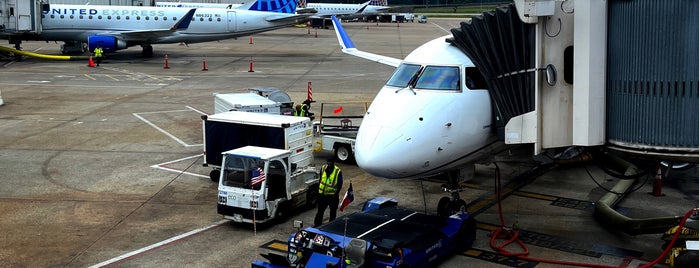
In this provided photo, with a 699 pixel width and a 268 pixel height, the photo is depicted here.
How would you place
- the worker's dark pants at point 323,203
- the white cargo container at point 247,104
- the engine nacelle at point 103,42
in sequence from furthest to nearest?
1. the engine nacelle at point 103,42
2. the white cargo container at point 247,104
3. the worker's dark pants at point 323,203

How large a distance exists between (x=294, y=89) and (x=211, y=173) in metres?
19.6

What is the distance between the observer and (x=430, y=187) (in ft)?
68.6

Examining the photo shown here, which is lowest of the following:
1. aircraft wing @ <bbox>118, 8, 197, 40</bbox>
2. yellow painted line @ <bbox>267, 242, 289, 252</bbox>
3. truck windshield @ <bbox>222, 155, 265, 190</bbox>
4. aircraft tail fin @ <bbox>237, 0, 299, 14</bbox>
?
yellow painted line @ <bbox>267, 242, 289, 252</bbox>

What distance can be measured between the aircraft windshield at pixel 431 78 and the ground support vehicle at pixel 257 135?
190 inches

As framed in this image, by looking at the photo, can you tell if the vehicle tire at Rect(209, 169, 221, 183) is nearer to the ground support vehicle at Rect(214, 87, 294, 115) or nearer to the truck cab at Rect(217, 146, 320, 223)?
the ground support vehicle at Rect(214, 87, 294, 115)

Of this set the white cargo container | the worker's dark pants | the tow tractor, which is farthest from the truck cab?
the white cargo container

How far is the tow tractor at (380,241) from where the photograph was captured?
42.2 feet

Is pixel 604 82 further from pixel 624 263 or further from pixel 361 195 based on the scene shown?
pixel 361 195

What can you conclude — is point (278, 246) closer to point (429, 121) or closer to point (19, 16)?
point (429, 121)

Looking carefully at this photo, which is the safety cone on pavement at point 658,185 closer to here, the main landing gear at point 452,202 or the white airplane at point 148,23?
the main landing gear at point 452,202

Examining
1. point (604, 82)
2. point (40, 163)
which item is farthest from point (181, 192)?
point (604, 82)

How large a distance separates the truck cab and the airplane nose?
3.27 metres

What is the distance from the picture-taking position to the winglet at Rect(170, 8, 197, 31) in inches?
2155

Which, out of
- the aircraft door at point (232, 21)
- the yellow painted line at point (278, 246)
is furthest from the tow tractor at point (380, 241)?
the aircraft door at point (232, 21)
